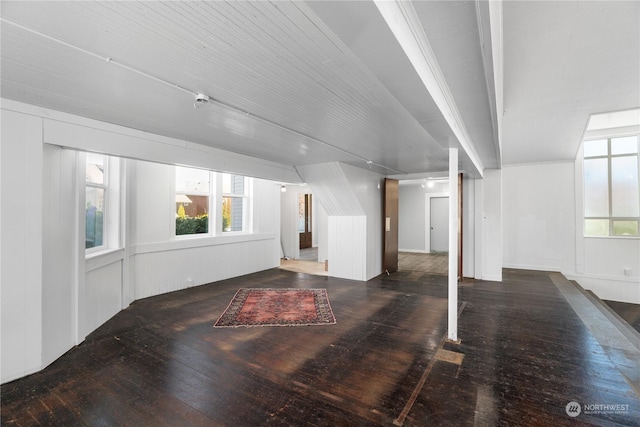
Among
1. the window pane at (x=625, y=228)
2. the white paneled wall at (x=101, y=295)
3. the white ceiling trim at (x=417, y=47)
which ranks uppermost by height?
the white ceiling trim at (x=417, y=47)

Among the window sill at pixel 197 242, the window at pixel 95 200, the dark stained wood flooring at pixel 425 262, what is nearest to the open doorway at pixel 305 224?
the dark stained wood flooring at pixel 425 262

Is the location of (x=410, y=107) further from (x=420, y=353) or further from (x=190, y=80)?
(x=420, y=353)

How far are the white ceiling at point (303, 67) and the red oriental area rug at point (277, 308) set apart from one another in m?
2.40

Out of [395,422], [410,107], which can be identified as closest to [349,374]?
[395,422]

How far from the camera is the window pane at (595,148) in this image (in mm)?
6661

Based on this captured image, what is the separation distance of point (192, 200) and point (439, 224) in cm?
863

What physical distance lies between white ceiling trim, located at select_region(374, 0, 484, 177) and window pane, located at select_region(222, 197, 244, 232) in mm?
5105

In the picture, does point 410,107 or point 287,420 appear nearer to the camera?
point 287,420

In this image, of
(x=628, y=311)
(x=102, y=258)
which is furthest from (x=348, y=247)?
(x=628, y=311)

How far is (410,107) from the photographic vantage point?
2.11 metres

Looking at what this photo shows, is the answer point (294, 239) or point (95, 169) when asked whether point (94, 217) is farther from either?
point (294, 239)

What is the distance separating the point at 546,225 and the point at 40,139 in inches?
377

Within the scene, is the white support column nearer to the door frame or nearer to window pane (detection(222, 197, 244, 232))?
window pane (detection(222, 197, 244, 232))

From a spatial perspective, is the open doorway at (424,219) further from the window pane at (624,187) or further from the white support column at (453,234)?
the white support column at (453,234)
